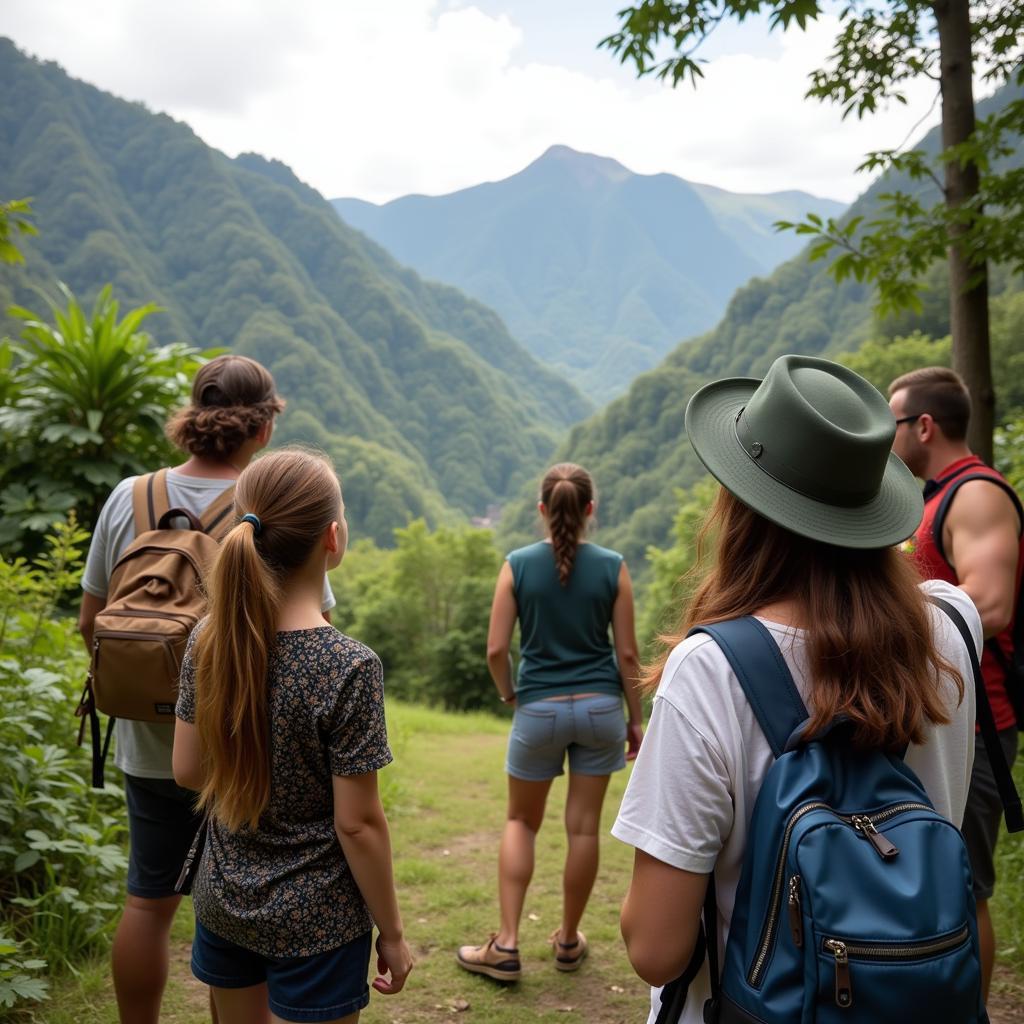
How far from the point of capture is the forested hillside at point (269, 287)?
107 m

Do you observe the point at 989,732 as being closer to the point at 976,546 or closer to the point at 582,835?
the point at 976,546

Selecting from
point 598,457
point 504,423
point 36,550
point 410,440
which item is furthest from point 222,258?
point 36,550

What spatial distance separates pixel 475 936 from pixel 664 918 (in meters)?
2.89

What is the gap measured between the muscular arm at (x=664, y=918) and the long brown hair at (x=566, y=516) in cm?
214

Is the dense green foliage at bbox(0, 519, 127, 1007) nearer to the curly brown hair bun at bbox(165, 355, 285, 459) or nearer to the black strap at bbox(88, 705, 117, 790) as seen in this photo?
the black strap at bbox(88, 705, 117, 790)

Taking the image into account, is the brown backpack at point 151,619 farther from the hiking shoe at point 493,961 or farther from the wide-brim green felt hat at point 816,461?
the hiking shoe at point 493,961

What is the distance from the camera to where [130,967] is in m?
2.33

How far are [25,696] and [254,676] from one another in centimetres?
223

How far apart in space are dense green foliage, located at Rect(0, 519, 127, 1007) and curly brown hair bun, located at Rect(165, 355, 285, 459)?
4.18 ft

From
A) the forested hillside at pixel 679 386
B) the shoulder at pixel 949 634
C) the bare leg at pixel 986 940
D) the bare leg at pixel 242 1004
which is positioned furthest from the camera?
the forested hillside at pixel 679 386

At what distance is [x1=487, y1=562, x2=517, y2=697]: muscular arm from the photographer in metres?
3.47

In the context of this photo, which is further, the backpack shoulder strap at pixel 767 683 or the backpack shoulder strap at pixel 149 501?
the backpack shoulder strap at pixel 149 501

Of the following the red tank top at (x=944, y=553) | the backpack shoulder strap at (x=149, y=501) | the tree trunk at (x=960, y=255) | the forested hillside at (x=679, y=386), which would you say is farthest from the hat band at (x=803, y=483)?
the forested hillside at (x=679, y=386)

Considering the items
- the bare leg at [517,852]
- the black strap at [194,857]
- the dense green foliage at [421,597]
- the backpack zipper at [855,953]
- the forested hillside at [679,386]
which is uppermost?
the forested hillside at [679,386]
